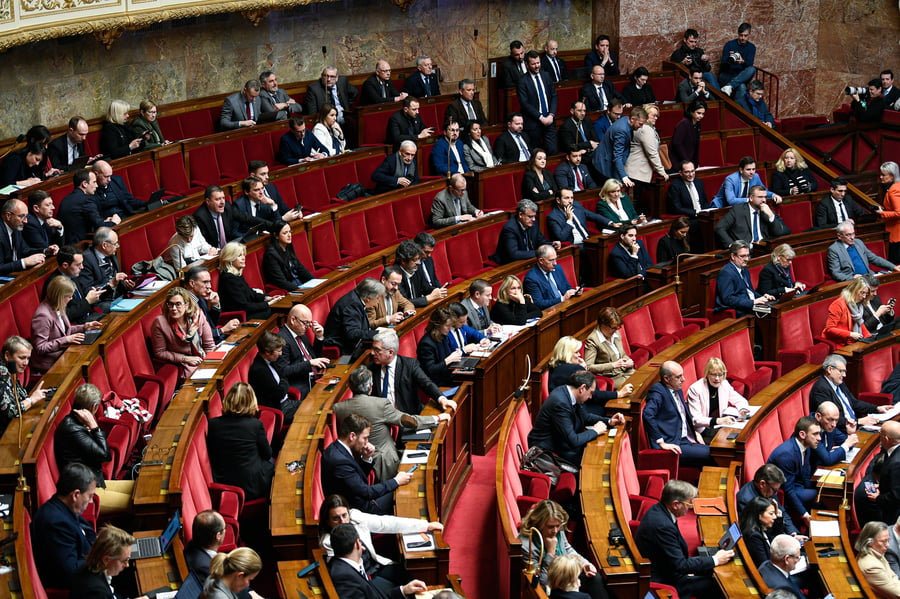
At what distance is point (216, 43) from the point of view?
791 cm

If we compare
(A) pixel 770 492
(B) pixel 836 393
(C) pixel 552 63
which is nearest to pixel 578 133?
(C) pixel 552 63

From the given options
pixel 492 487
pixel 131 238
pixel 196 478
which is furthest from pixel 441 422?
pixel 131 238

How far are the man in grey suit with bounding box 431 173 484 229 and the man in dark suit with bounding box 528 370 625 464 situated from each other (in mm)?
2341

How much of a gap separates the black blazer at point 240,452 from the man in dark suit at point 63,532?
71 centimetres

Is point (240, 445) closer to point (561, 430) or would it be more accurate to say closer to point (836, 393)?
point (561, 430)

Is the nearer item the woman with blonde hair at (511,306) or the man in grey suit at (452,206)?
the woman with blonde hair at (511,306)

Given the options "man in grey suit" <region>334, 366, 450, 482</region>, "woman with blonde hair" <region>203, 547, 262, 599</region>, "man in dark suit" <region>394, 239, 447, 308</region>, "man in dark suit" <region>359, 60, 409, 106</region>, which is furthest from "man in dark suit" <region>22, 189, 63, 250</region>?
"man in dark suit" <region>359, 60, 409, 106</region>

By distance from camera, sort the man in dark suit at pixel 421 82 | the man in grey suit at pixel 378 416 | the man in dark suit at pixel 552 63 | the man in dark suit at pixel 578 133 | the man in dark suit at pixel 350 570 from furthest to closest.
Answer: the man in dark suit at pixel 552 63 → the man in dark suit at pixel 421 82 → the man in dark suit at pixel 578 133 → the man in grey suit at pixel 378 416 → the man in dark suit at pixel 350 570

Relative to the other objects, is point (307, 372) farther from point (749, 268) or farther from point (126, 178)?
point (749, 268)

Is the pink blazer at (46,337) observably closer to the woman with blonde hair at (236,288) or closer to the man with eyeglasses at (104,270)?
the man with eyeglasses at (104,270)

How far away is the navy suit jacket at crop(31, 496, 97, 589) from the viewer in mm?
3137

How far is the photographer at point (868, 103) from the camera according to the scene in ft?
29.6

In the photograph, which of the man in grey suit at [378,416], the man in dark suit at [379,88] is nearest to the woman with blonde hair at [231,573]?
the man in grey suit at [378,416]

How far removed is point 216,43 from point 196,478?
4.85 meters
